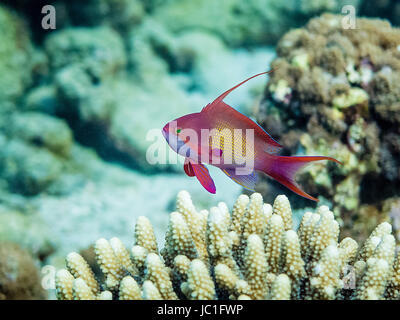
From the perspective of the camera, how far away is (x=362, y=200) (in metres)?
4.11

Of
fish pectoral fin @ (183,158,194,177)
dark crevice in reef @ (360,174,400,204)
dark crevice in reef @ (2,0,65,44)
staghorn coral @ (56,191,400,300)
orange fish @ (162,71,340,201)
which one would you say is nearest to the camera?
orange fish @ (162,71,340,201)

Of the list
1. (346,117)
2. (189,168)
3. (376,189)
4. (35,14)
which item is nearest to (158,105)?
(35,14)

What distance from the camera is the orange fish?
5.55 feet

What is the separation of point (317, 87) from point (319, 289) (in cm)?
266

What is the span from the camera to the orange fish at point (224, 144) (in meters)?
1.69

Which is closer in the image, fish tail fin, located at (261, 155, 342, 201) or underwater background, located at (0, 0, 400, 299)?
fish tail fin, located at (261, 155, 342, 201)

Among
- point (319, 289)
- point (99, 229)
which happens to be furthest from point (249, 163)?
point (99, 229)

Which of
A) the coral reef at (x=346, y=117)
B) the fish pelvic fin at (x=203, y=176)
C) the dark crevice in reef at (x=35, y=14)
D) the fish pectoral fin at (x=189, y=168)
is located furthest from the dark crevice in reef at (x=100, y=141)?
the fish pelvic fin at (x=203, y=176)

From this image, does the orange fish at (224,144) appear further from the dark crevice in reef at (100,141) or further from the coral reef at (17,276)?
the dark crevice in reef at (100,141)

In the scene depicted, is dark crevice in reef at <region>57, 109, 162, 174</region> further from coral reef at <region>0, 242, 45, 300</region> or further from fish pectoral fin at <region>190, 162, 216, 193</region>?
fish pectoral fin at <region>190, 162, 216, 193</region>

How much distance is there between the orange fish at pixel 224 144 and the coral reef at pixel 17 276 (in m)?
3.39

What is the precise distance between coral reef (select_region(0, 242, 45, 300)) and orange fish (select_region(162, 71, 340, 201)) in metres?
3.39

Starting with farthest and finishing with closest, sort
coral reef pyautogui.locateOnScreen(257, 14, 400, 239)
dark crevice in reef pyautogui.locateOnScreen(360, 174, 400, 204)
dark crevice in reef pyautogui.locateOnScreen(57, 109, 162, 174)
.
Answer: dark crevice in reef pyautogui.locateOnScreen(57, 109, 162, 174) < dark crevice in reef pyautogui.locateOnScreen(360, 174, 400, 204) < coral reef pyautogui.locateOnScreen(257, 14, 400, 239)

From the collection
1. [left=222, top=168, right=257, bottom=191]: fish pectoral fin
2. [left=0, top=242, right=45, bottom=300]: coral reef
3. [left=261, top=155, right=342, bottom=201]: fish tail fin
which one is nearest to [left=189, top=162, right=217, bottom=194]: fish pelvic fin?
[left=222, top=168, right=257, bottom=191]: fish pectoral fin
